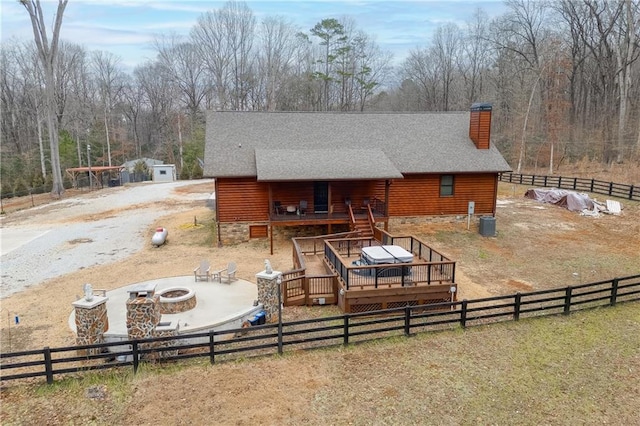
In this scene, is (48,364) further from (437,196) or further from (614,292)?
(437,196)

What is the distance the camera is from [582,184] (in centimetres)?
2941

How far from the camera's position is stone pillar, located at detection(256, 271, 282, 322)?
10.9 meters

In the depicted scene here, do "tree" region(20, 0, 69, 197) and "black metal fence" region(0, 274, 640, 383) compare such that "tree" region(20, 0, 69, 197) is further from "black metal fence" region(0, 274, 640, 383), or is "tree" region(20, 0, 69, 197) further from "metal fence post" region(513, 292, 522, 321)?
"metal fence post" region(513, 292, 522, 321)

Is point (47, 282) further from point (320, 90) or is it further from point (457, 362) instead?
point (320, 90)

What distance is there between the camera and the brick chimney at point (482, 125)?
22.1 metres

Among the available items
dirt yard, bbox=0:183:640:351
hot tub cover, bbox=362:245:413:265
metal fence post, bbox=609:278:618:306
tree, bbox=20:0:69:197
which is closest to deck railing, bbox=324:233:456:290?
hot tub cover, bbox=362:245:413:265

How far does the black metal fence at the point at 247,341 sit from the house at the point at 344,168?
314 inches

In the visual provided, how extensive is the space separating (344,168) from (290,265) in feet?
17.7

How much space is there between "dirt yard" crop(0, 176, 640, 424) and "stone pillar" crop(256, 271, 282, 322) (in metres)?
0.47

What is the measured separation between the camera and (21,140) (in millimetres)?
51594

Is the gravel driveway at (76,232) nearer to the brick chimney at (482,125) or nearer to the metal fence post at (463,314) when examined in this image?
the metal fence post at (463,314)

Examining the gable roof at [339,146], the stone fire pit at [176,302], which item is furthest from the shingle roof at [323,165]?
the stone fire pit at [176,302]

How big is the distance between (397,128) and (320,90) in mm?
32343

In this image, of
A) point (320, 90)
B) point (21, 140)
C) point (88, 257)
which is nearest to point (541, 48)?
point (320, 90)
